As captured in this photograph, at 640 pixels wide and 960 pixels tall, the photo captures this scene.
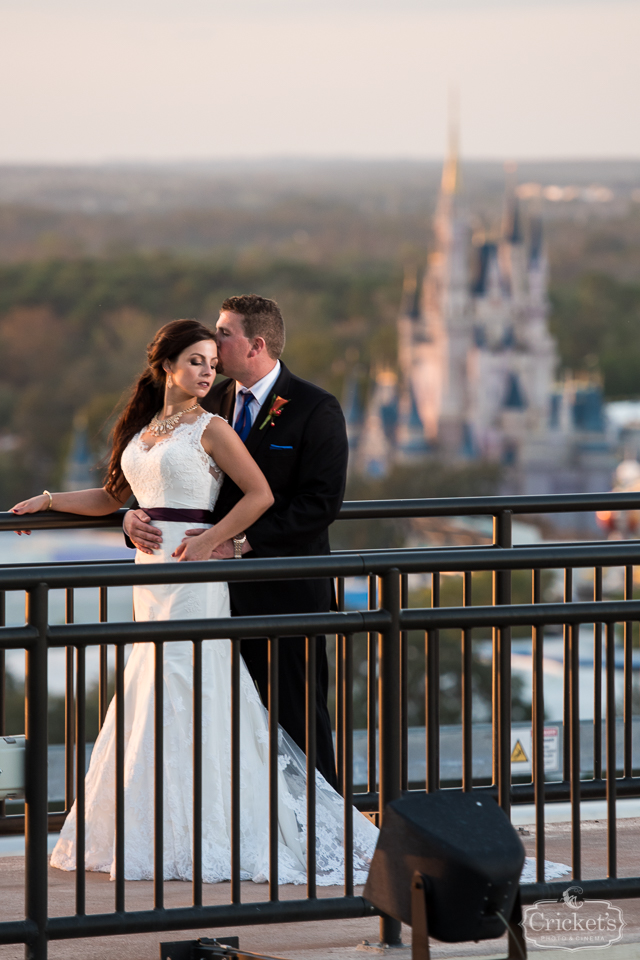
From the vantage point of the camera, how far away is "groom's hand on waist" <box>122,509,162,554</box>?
431 cm

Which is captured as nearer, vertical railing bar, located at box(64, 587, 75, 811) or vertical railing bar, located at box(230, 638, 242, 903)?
vertical railing bar, located at box(230, 638, 242, 903)

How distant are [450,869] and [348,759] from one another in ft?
2.08

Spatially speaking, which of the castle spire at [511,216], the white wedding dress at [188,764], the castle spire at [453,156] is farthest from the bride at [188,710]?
the castle spire at [453,156]

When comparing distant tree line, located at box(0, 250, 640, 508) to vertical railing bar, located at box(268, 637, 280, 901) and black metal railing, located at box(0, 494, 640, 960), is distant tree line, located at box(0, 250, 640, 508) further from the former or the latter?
vertical railing bar, located at box(268, 637, 280, 901)

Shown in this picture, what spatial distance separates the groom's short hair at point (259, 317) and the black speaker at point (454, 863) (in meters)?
1.91

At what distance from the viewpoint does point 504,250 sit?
137m

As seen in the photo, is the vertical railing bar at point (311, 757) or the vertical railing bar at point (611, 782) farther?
the vertical railing bar at point (611, 782)

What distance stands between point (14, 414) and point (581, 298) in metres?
57.0

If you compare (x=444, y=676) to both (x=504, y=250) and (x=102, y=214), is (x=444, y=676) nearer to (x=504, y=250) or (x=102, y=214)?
(x=504, y=250)

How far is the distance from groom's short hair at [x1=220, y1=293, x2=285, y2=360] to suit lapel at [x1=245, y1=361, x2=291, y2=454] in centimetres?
8

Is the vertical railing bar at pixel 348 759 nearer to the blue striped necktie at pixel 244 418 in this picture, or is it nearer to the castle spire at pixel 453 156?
the blue striped necktie at pixel 244 418

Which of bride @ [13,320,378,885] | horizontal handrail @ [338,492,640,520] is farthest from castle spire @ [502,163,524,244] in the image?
bride @ [13,320,378,885]

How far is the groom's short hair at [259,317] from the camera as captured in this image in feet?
14.1

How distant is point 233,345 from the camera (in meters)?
4.34
